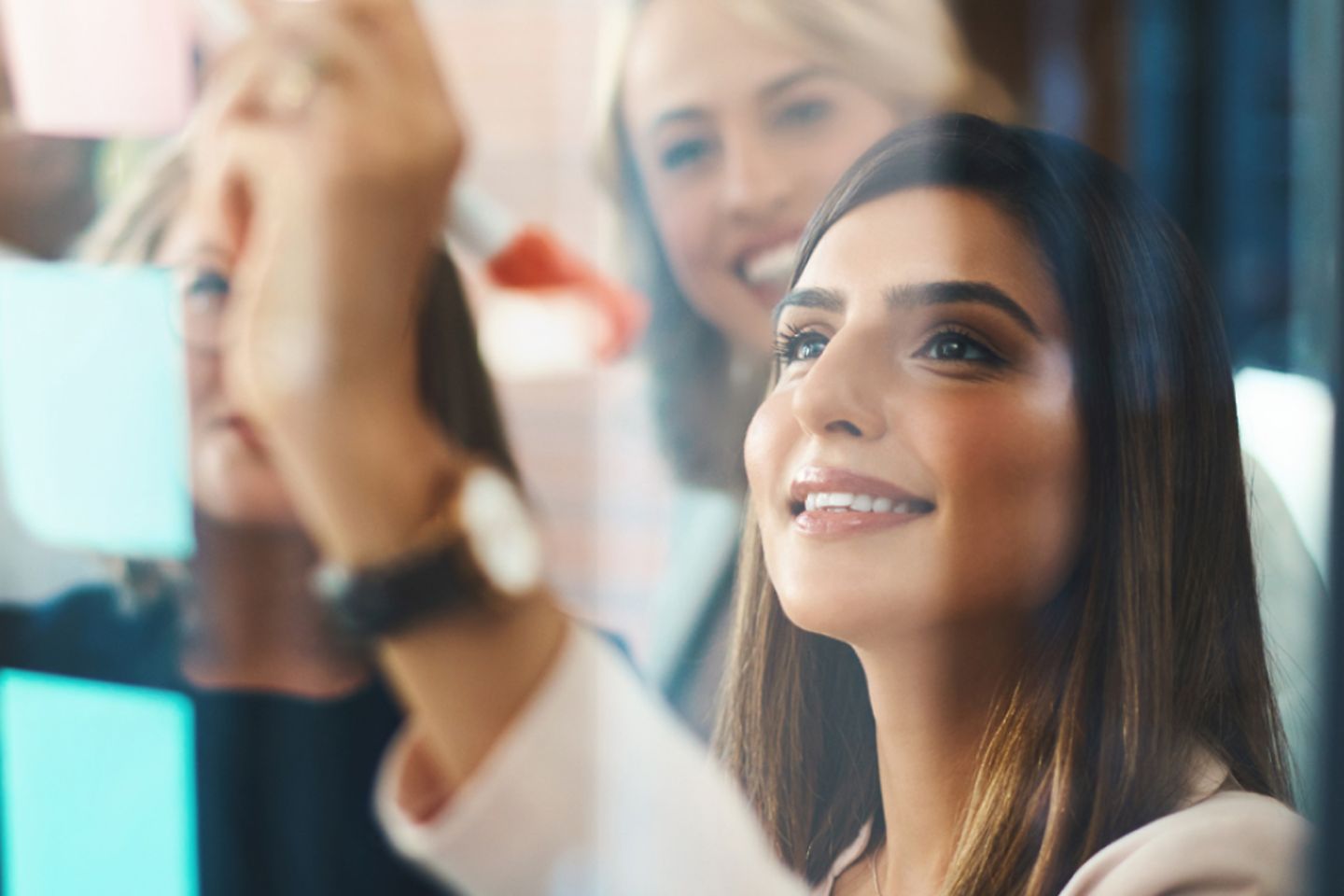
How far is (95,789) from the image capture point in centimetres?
106

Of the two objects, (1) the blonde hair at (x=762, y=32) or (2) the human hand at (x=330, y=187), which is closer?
(1) the blonde hair at (x=762, y=32)

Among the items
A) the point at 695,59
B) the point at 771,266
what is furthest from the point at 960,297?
the point at 695,59

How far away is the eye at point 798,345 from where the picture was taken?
757mm

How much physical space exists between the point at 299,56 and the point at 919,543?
0.57 meters

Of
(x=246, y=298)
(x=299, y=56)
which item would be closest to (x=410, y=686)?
(x=246, y=298)

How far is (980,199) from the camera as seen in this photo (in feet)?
2.32

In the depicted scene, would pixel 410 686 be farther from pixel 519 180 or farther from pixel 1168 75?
pixel 1168 75

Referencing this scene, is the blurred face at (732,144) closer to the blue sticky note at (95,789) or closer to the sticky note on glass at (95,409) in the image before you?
the sticky note on glass at (95,409)

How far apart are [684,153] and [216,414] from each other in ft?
1.43

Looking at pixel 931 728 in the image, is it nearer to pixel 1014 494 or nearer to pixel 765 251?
pixel 1014 494

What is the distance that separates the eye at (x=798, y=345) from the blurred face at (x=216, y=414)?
42 centimetres

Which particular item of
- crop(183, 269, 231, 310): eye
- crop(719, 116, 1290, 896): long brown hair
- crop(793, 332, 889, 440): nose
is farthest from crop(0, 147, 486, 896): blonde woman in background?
crop(719, 116, 1290, 896): long brown hair

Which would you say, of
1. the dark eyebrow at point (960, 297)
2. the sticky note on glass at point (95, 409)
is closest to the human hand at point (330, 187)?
the sticky note on glass at point (95, 409)

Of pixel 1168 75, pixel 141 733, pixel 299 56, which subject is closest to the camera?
pixel 1168 75
